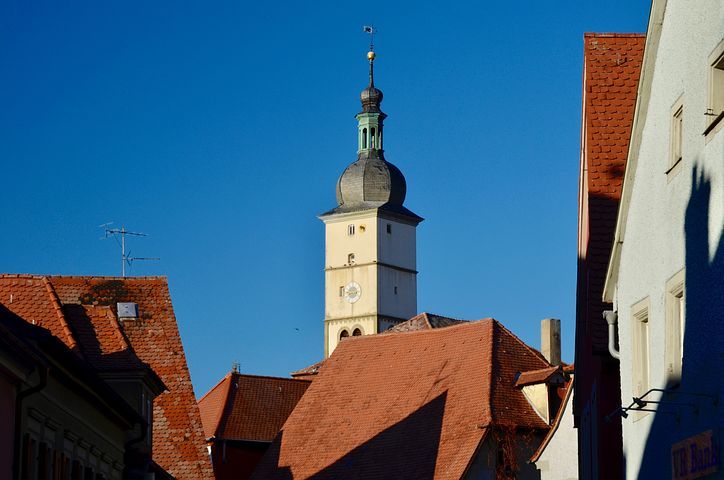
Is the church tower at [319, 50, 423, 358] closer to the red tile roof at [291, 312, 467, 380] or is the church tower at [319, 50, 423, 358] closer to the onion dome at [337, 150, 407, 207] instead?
the onion dome at [337, 150, 407, 207]

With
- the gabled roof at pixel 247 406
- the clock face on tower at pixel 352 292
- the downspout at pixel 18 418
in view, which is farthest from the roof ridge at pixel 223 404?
the clock face on tower at pixel 352 292

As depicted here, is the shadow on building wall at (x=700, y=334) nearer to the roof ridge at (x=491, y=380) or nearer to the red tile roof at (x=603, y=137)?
the red tile roof at (x=603, y=137)

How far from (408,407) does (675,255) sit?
1453 inches

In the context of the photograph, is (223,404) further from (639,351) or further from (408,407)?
(639,351)

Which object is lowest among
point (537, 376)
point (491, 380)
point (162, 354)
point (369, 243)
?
point (162, 354)

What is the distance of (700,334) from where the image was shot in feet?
45.4

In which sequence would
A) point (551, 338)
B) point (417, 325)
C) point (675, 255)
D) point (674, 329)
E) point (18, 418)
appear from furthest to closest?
1. point (417, 325)
2. point (551, 338)
3. point (18, 418)
4. point (674, 329)
5. point (675, 255)

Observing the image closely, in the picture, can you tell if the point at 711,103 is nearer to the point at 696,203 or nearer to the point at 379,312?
the point at 696,203

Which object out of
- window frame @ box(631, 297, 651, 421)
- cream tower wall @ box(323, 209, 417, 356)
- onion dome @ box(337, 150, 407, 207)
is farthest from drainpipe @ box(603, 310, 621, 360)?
onion dome @ box(337, 150, 407, 207)

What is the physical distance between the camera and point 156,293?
3741cm

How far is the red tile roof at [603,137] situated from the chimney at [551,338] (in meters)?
38.3

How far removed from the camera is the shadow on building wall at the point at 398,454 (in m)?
47.7

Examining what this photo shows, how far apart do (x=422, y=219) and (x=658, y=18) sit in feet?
370

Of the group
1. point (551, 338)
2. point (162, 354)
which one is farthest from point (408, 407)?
point (162, 354)
